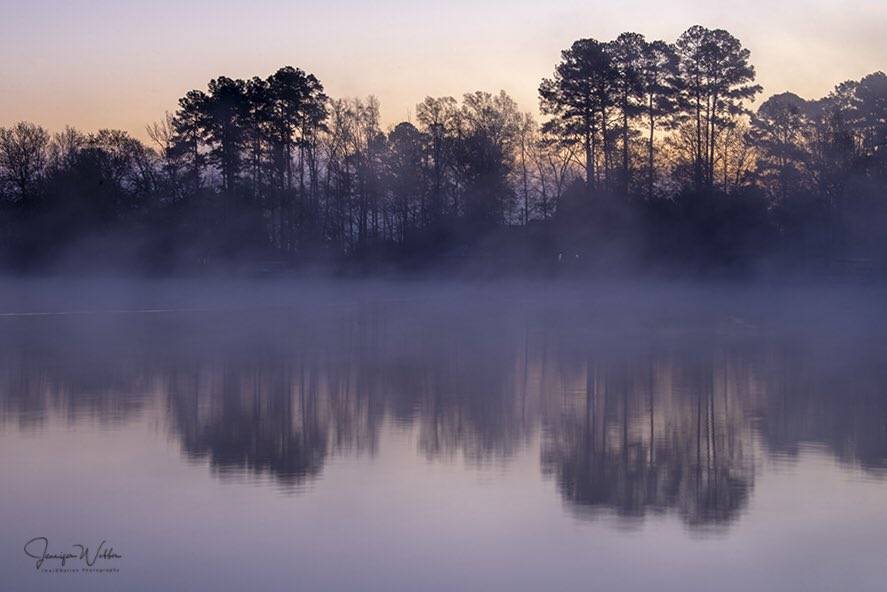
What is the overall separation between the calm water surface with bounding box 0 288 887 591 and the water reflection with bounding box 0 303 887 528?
0.21 feet

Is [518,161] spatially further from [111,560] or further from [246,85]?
[111,560]

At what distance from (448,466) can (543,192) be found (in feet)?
191

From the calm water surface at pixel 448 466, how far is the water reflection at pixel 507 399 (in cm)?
7

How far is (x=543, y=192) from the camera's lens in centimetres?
6944

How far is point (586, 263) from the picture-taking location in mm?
57875

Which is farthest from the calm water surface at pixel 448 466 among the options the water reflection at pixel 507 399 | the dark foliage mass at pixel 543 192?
the dark foliage mass at pixel 543 192

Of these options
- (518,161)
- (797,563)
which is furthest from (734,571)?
(518,161)

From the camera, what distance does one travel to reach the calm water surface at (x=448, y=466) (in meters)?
8.45

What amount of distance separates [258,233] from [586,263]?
17043 millimetres
